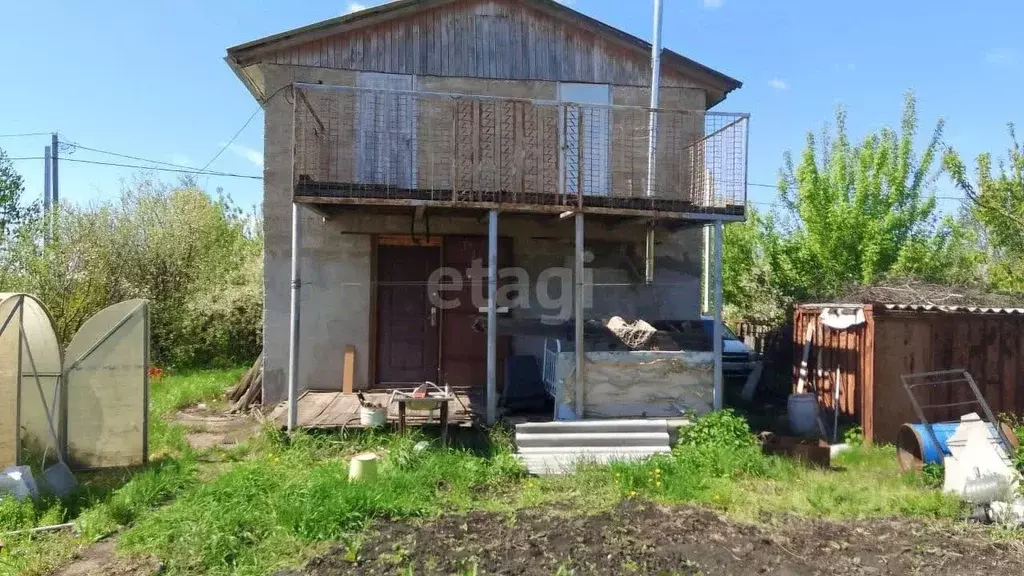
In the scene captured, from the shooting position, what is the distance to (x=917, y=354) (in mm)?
7922

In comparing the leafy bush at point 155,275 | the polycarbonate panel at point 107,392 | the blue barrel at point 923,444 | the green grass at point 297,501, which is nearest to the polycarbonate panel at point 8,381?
the polycarbonate panel at point 107,392

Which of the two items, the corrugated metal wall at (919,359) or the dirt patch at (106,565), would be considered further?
the corrugated metal wall at (919,359)

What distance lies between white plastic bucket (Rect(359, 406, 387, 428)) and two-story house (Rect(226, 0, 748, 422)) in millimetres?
1834

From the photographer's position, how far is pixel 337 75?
343 inches

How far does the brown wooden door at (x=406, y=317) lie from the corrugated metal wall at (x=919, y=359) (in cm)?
559

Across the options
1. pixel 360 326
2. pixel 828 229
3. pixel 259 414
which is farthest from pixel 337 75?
pixel 828 229

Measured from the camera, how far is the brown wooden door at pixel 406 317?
29.6ft

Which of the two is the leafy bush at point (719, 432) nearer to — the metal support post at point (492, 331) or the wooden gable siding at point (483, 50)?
the metal support post at point (492, 331)

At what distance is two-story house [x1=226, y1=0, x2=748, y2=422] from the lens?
8.50m

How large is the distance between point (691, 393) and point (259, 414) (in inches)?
217

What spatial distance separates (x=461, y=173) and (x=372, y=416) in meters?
3.24

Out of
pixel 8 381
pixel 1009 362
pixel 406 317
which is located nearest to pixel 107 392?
pixel 8 381

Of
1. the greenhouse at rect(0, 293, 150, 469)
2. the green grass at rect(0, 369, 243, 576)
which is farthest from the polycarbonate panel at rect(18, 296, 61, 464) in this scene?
the green grass at rect(0, 369, 243, 576)

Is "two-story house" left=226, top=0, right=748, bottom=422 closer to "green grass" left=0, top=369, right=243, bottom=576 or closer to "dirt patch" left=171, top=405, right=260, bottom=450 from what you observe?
"dirt patch" left=171, top=405, right=260, bottom=450
